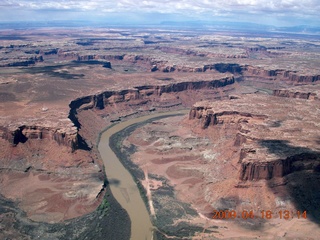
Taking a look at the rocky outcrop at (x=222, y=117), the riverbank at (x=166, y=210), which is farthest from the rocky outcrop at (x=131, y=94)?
the rocky outcrop at (x=222, y=117)

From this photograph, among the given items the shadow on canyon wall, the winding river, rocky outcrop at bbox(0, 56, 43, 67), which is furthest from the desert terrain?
rocky outcrop at bbox(0, 56, 43, 67)

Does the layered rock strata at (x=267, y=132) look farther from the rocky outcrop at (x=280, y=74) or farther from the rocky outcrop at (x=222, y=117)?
the rocky outcrop at (x=280, y=74)

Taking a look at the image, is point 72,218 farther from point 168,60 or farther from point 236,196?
point 168,60

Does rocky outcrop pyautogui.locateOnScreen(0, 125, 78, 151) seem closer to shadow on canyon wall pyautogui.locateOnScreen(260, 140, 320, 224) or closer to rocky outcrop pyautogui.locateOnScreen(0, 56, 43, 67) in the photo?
shadow on canyon wall pyautogui.locateOnScreen(260, 140, 320, 224)

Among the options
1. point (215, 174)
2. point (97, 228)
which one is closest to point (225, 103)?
point (215, 174)

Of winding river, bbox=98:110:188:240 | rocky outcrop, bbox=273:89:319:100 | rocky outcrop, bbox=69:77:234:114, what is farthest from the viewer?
rocky outcrop, bbox=273:89:319:100
